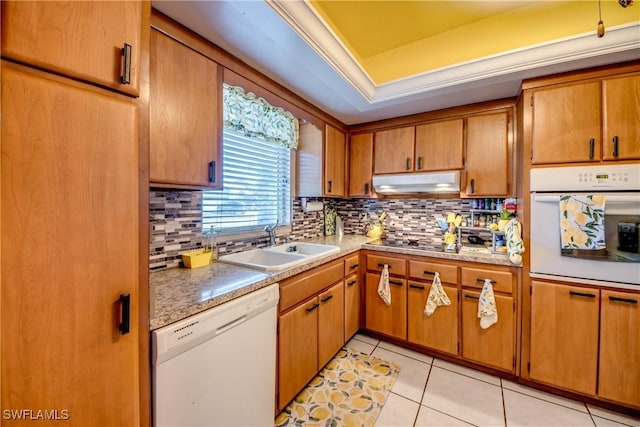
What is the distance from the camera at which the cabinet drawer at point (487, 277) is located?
1.93 m

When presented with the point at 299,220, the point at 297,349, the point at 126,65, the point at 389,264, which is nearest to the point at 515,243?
the point at 389,264

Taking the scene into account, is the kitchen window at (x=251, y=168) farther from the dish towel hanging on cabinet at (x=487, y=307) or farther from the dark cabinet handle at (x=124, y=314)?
the dish towel hanging on cabinet at (x=487, y=307)

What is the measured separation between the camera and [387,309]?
2412mm

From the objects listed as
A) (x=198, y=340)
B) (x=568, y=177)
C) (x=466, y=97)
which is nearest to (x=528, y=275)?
(x=568, y=177)

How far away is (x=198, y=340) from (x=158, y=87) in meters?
1.16

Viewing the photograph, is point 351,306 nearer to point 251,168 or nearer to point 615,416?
point 251,168

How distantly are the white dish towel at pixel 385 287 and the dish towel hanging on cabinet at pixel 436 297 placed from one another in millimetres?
344

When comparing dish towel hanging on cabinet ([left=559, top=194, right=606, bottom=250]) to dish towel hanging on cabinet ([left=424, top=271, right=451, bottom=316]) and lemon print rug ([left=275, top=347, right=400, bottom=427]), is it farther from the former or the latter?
lemon print rug ([left=275, top=347, right=400, bottom=427])

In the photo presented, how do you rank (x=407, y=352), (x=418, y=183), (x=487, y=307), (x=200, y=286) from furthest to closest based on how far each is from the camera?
(x=418, y=183) < (x=407, y=352) < (x=487, y=307) < (x=200, y=286)

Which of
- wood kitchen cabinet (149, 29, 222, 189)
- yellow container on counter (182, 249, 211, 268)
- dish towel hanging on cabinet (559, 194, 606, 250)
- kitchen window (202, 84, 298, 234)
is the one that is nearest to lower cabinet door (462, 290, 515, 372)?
dish towel hanging on cabinet (559, 194, 606, 250)

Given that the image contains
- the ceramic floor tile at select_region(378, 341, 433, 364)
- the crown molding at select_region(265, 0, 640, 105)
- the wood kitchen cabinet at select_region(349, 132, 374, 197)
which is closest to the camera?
the crown molding at select_region(265, 0, 640, 105)

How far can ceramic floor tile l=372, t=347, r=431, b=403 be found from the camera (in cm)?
182

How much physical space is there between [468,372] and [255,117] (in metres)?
2.58

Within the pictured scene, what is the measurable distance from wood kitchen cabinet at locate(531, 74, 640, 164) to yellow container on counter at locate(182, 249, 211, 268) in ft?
7.73
